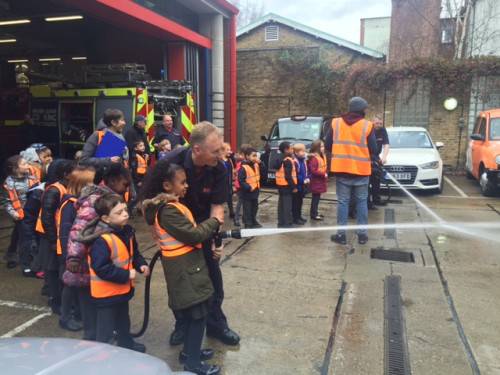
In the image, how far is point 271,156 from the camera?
11.6m

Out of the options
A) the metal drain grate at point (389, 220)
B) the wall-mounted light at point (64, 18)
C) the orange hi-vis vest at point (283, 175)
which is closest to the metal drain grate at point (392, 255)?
the metal drain grate at point (389, 220)

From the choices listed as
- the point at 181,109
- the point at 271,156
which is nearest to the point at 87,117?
the point at 181,109

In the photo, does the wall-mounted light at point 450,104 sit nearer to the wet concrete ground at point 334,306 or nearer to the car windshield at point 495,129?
the car windshield at point 495,129

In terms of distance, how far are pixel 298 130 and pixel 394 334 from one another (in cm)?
935

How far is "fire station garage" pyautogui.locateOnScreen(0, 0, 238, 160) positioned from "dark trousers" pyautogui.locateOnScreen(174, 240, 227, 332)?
18.1 ft

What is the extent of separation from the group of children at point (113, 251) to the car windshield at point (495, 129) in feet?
31.6

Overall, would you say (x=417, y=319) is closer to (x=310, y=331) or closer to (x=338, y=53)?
(x=310, y=331)

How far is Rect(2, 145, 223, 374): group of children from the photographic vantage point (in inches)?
113

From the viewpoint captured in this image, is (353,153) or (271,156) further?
(271,156)

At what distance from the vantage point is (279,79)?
17766 millimetres

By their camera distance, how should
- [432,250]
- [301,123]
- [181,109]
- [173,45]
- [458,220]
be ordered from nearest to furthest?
1. [432,250]
2. [458,220]
3. [181,109]
4. [173,45]
5. [301,123]

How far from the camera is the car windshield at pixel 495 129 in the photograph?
1050 cm

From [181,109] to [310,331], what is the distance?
708 cm

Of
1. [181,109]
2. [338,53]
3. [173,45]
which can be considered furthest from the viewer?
[338,53]
